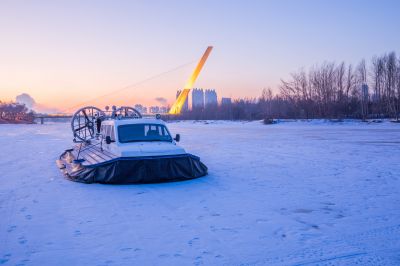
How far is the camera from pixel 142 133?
8500 mm

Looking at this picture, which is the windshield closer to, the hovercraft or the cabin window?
the hovercraft

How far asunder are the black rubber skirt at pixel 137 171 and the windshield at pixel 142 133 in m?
1.13

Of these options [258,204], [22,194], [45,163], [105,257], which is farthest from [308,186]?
[45,163]

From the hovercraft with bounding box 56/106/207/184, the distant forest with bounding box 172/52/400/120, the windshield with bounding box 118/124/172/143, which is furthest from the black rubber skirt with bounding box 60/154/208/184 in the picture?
the distant forest with bounding box 172/52/400/120

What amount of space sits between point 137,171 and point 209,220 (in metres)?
2.80

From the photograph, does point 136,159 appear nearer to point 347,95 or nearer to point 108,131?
point 108,131

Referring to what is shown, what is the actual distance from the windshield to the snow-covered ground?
5.04 feet

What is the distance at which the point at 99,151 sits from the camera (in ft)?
28.9

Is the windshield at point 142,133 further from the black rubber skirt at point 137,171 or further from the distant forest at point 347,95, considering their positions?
the distant forest at point 347,95

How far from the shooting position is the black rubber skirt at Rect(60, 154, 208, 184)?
7.10 meters

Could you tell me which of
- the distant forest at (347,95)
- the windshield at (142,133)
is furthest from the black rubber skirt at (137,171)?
the distant forest at (347,95)

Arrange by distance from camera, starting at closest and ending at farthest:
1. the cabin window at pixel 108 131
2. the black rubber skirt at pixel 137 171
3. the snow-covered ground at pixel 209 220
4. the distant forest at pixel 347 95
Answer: the snow-covered ground at pixel 209 220 → the black rubber skirt at pixel 137 171 → the cabin window at pixel 108 131 → the distant forest at pixel 347 95

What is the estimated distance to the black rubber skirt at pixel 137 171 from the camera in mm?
7098

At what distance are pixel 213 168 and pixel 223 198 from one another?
337 centimetres
